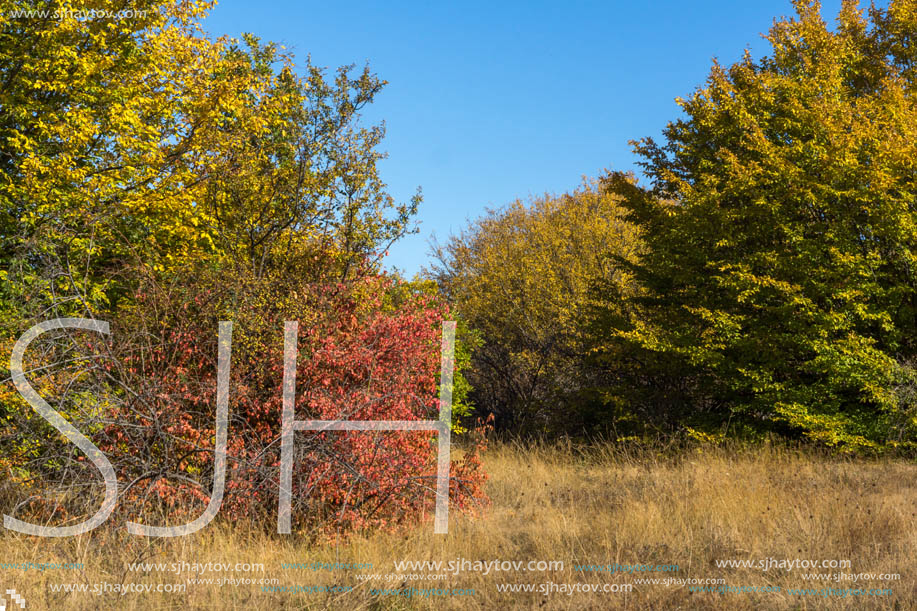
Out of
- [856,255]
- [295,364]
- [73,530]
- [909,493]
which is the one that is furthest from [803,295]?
[73,530]

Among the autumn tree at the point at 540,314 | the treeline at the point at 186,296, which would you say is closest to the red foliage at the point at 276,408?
the treeline at the point at 186,296

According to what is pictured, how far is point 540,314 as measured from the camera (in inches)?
793

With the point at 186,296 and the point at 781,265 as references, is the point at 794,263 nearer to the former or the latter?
the point at 781,265

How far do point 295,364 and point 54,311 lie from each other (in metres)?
3.16

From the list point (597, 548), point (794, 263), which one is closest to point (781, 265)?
point (794, 263)

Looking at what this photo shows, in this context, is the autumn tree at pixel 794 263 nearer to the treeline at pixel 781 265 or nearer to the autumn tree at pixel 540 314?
the treeline at pixel 781 265

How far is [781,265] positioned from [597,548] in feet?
25.4

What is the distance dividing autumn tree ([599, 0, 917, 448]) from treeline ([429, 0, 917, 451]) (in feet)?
0.13

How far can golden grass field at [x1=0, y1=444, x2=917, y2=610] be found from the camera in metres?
5.64

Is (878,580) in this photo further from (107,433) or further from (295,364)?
(107,433)

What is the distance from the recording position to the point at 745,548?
6.71 meters

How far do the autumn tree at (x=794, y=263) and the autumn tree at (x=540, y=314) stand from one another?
3.50 metres

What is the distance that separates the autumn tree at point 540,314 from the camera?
18828 millimetres

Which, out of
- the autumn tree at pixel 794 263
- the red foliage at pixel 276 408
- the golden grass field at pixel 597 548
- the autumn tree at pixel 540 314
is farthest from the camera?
the autumn tree at pixel 540 314
